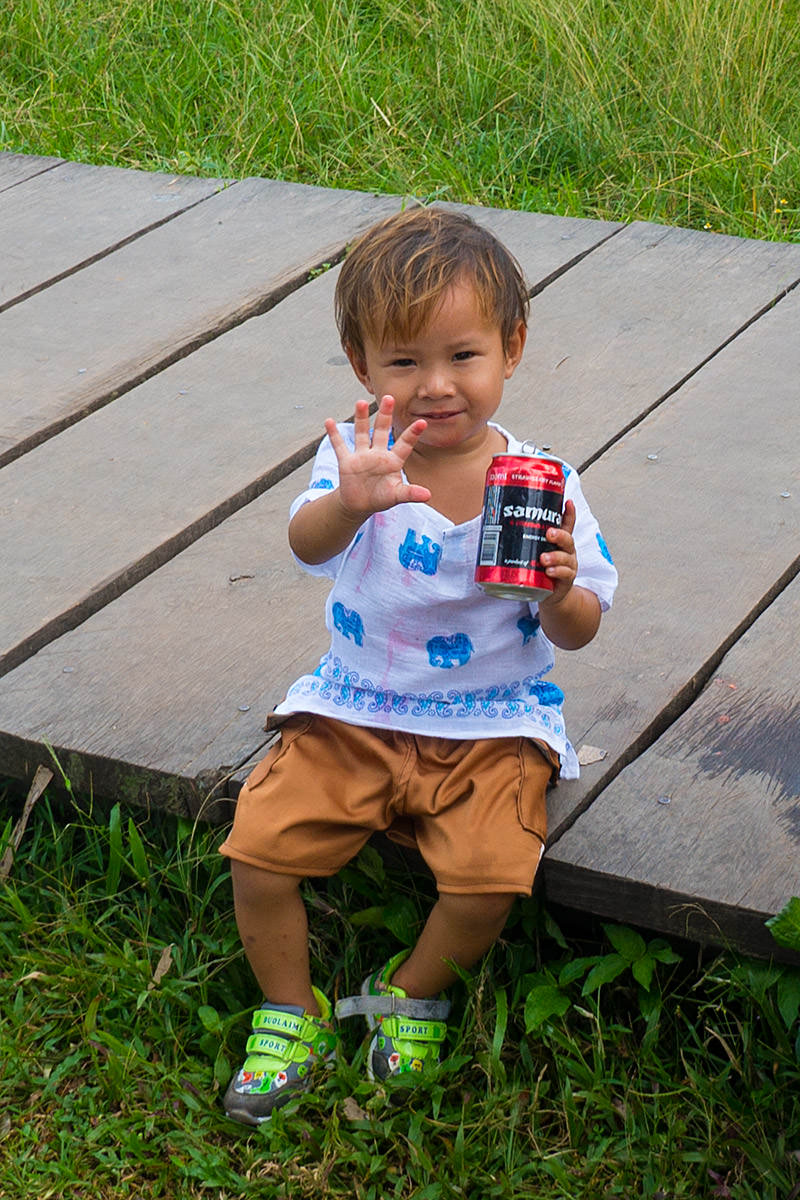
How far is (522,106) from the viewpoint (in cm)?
457

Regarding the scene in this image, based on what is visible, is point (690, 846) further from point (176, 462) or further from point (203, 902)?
point (176, 462)

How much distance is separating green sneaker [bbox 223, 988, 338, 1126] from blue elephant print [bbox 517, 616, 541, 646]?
1.80 ft

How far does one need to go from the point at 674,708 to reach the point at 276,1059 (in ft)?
2.39

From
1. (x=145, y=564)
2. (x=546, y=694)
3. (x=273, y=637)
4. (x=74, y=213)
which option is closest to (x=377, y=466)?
(x=546, y=694)

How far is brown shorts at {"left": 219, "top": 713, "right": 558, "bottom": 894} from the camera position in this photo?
6.27 ft

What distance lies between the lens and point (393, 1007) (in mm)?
1973

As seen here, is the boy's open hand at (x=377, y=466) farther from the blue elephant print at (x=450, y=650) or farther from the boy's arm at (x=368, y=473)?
the blue elephant print at (x=450, y=650)

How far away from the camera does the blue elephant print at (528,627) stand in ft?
6.45

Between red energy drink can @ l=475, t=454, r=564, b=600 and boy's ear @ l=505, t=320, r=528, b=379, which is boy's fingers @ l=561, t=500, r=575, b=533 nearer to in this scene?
red energy drink can @ l=475, t=454, r=564, b=600

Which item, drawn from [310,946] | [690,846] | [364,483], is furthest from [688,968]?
[364,483]

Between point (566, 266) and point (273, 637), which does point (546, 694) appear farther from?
point (566, 266)

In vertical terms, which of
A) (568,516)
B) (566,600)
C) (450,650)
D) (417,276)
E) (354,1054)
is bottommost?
(354,1054)

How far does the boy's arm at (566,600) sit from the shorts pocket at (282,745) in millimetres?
339

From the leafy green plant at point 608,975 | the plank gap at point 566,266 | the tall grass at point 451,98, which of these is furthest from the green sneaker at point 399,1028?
the tall grass at point 451,98
